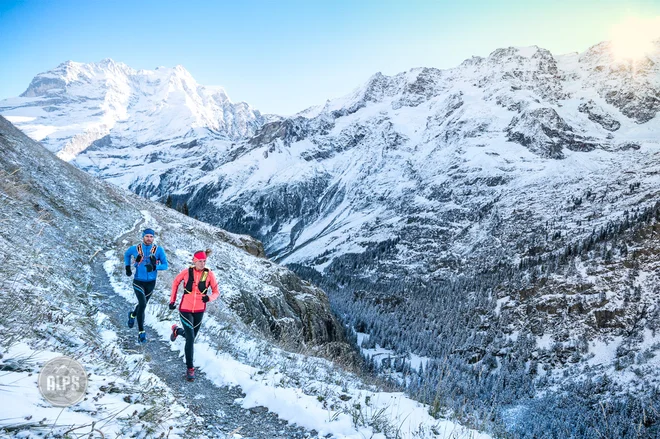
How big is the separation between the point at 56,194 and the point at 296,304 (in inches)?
1194

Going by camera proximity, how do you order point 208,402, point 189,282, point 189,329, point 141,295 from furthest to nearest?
point 141,295 → point 189,282 → point 189,329 → point 208,402

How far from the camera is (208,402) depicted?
7352mm

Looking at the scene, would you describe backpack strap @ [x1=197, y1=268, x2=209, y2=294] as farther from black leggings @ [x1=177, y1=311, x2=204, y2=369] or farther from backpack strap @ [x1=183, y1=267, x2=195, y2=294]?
black leggings @ [x1=177, y1=311, x2=204, y2=369]

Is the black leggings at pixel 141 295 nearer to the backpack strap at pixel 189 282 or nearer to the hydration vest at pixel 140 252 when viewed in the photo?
the hydration vest at pixel 140 252

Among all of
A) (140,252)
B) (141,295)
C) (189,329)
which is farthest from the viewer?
(140,252)

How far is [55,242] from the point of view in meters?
17.7

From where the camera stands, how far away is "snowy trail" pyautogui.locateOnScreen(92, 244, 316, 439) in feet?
21.1

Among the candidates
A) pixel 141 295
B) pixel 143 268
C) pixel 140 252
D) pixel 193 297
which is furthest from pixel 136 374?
pixel 140 252

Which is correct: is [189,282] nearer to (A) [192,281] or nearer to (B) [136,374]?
(A) [192,281]

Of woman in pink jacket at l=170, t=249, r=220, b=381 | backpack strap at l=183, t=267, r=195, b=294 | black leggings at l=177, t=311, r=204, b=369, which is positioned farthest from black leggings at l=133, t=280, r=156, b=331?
black leggings at l=177, t=311, r=204, b=369

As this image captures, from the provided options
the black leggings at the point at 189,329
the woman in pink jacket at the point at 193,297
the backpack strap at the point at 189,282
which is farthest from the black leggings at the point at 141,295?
the black leggings at the point at 189,329

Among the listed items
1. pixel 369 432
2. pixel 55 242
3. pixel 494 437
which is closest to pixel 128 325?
pixel 369 432

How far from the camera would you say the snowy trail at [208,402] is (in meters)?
6.42

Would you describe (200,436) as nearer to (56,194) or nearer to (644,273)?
(56,194)
